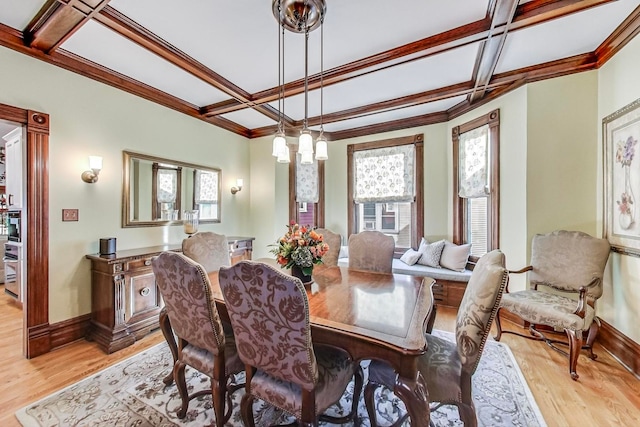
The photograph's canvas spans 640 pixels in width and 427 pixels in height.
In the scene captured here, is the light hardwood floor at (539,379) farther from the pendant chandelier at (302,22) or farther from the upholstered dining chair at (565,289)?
the pendant chandelier at (302,22)

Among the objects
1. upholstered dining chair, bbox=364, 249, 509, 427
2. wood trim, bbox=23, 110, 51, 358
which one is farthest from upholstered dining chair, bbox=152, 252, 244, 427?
wood trim, bbox=23, 110, 51, 358

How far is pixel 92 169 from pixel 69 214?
0.48m

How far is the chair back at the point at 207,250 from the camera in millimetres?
2457

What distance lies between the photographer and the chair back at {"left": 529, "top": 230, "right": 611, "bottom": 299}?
2430 millimetres

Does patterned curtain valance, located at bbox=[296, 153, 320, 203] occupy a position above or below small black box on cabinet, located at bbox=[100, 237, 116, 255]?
above

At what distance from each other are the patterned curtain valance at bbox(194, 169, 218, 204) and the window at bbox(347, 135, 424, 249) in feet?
7.27

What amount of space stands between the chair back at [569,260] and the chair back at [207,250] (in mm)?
3179

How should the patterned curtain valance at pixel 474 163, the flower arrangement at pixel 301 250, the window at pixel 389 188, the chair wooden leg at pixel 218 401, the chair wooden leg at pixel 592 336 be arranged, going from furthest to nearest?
the window at pixel 389 188
the patterned curtain valance at pixel 474 163
the chair wooden leg at pixel 592 336
the flower arrangement at pixel 301 250
the chair wooden leg at pixel 218 401

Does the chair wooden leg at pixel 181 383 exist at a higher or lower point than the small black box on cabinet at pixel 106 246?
lower

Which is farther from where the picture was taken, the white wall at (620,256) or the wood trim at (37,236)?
the wood trim at (37,236)

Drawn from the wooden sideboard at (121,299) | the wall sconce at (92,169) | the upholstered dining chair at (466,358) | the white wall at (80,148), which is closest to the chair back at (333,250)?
the upholstered dining chair at (466,358)

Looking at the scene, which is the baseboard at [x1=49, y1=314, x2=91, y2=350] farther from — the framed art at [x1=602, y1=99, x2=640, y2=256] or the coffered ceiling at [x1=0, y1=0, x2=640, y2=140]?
the framed art at [x1=602, y1=99, x2=640, y2=256]

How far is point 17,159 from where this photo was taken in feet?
9.10

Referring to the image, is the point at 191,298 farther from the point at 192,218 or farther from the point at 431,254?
the point at 431,254
